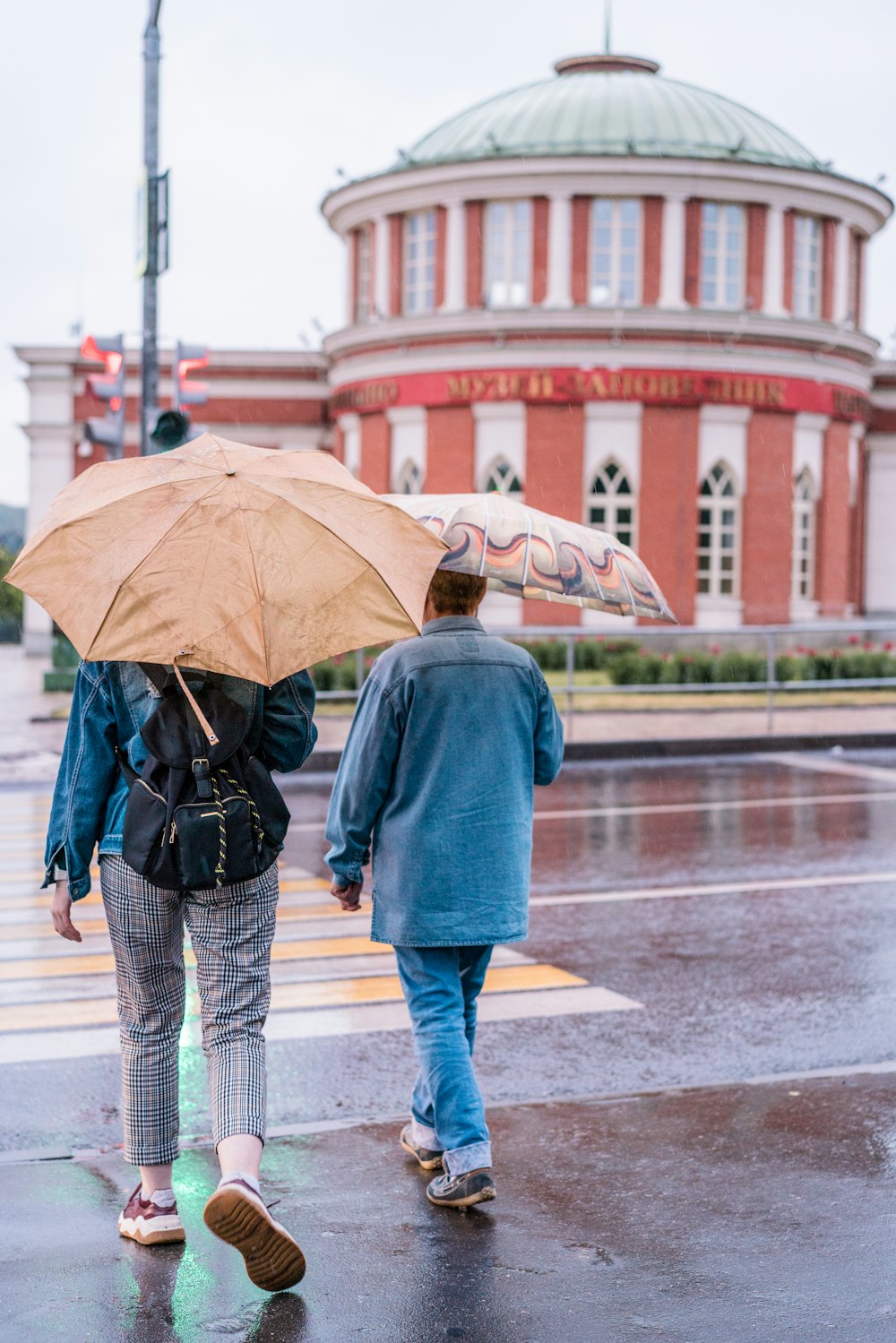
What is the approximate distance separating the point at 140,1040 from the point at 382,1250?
826 millimetres

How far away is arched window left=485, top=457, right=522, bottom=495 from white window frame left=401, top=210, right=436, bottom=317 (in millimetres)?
3985

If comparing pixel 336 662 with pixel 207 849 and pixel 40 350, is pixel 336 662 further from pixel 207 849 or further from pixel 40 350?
pixel 40 350

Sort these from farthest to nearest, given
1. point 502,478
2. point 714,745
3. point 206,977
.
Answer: point 502,478 < point 714,745 < point 206,977

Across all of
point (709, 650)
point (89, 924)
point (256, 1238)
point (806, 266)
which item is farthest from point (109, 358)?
point (806, 266)

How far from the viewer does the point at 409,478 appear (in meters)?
33.0

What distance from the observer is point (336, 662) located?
20594 millimetres

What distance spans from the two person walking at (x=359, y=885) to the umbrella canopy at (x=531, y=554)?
0.16 metres

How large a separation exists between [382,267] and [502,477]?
594 centimetres

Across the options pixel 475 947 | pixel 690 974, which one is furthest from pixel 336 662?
pixel 475 947

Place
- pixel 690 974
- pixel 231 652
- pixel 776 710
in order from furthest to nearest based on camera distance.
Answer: pixel 776 710 → pixel 690 974 → pixel 231 652

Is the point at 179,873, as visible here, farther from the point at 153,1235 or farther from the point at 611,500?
the point at 611,500

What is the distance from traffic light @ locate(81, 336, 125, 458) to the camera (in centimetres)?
1694

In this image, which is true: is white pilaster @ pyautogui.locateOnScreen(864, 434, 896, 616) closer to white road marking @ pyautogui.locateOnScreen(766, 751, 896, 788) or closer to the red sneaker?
white road marking @ pyautogui.locateOnScreen(766, 751, 896, 788)

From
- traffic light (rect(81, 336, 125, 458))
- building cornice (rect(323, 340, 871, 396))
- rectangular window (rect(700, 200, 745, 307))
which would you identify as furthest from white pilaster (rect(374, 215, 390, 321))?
traffic light (rect(81, 336, 125, 458))
